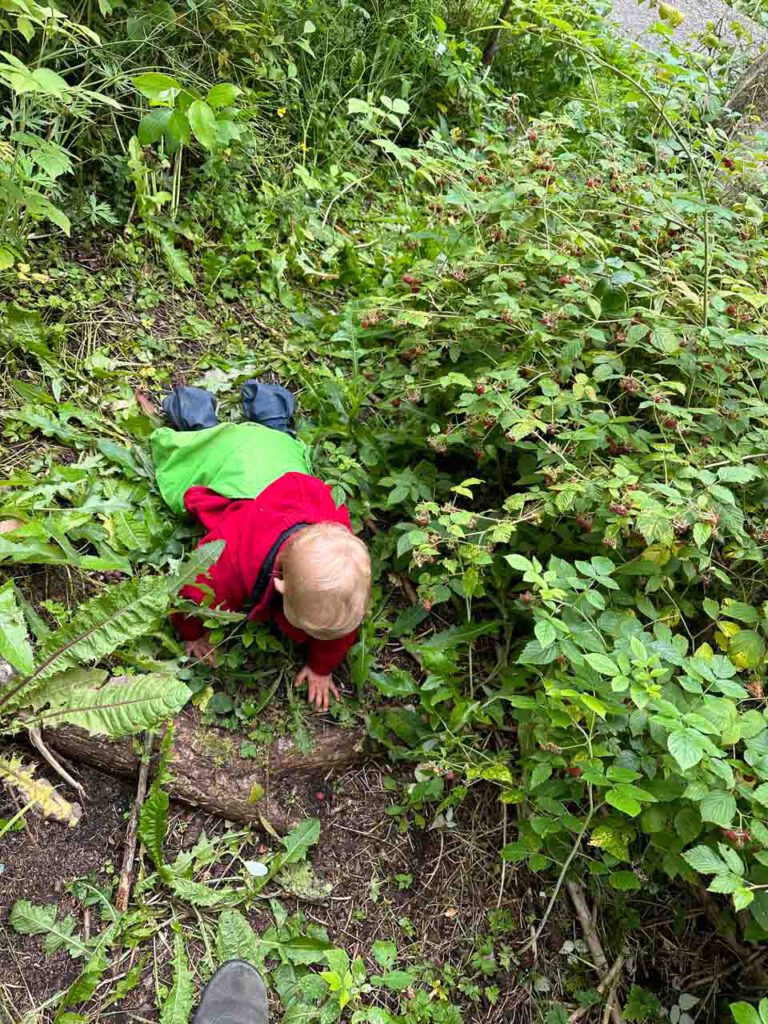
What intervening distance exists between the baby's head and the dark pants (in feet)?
2.68

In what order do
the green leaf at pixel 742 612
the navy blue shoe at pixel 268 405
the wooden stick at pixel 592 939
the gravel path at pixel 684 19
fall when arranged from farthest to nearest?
Result: the gravel path at pixel 684 19
the navy blue shoe at pixel 268 405
the wooden stick at pixel 592 939
the green leaf at pixel 742 612

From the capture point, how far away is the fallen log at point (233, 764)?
6.52ft

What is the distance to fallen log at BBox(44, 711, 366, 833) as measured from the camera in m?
1.99

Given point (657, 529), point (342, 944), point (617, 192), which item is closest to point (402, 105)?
point (617, 192)

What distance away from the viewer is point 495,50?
453cm

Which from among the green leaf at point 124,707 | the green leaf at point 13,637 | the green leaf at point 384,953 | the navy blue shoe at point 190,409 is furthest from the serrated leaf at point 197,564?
the green leaf at point 384,953

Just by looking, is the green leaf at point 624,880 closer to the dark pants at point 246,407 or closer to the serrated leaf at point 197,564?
the serrated leaf at point 197,564

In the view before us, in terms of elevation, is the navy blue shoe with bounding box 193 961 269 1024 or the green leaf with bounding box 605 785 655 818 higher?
the green leaf with bounding box 605 785 655 818

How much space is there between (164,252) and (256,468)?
4.26 ft

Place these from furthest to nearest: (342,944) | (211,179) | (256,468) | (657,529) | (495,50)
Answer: (495,50) < (211,179) < (256,468) < (342,944) < (657,529)

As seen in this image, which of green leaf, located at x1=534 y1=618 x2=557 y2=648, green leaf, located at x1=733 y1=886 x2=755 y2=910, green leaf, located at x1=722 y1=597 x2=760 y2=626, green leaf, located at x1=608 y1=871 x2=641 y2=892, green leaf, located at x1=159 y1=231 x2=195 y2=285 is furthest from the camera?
green leaf, located at x1=159 y1=231 x2=195 y2=285

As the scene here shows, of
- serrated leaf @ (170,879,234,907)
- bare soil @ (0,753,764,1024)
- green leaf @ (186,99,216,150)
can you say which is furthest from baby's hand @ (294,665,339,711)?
green leaf @ (186,99,216,150)

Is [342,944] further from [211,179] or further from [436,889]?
[211,179]

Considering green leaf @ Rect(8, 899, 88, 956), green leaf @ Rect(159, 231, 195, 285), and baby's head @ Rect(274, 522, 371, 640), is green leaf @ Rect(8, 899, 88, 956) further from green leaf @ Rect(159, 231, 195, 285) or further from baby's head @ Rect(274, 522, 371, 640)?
green leaf @ Rect(159, 231, 195, 285)
